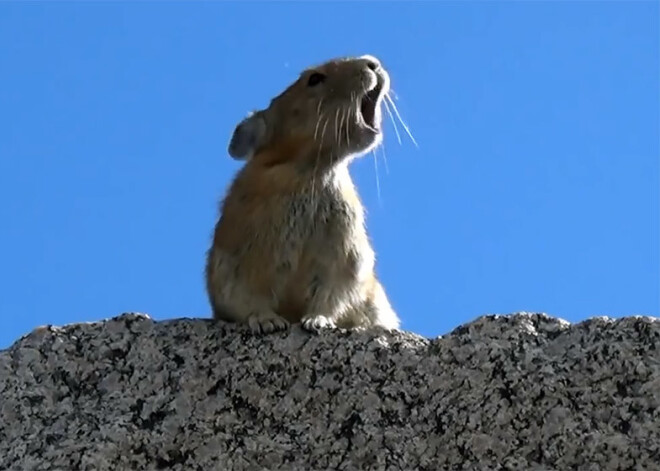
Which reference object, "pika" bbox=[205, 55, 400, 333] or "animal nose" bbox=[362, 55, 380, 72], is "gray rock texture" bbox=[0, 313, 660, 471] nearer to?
"pika" bbox=[205, 55, 400, 333]

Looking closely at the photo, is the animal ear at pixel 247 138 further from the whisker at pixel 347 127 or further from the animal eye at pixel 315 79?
the whisker at pixel 347 127

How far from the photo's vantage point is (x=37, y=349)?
4922 mm

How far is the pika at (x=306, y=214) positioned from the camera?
6.32m

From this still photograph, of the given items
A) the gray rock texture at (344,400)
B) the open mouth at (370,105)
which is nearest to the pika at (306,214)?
the open mouth at (370,105)

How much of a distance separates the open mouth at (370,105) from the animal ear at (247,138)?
598mm

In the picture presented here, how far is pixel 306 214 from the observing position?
6469 mm

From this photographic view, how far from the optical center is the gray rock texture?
13.8ft

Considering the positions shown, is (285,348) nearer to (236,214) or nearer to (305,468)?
(305,468)

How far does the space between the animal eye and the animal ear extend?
1.13 feet

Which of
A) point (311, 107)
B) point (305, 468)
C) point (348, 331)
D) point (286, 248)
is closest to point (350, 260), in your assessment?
point (286, 248)

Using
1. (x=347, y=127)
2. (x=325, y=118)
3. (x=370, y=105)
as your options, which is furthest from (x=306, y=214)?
(x=370, y=105)

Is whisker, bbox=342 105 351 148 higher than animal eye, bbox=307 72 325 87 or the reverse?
the reverse

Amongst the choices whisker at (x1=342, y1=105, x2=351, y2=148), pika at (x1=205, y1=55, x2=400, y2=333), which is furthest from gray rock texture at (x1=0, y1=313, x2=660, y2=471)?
whisker at (x1=342, y1=105, x2=351, y2=148)

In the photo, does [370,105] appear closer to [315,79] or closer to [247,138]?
[315,79]
